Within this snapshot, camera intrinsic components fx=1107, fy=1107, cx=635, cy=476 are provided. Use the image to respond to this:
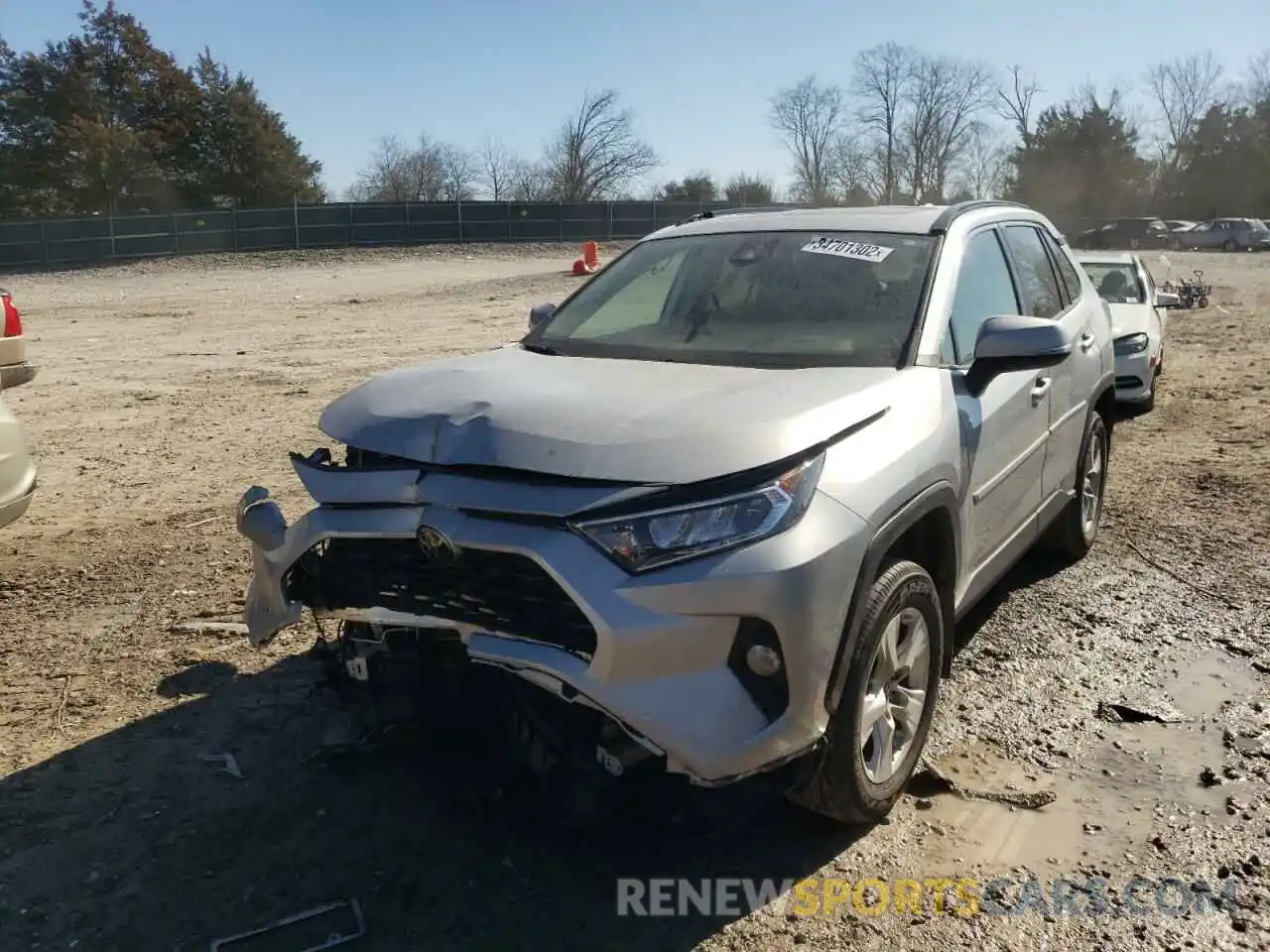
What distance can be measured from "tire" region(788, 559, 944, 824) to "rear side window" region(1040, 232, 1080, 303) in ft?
8.78

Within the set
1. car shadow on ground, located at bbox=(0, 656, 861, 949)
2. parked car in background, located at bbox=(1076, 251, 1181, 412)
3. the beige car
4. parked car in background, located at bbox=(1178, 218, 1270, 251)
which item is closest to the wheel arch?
car shadow on ground, located at bbox=(0, 656, 861, 949)

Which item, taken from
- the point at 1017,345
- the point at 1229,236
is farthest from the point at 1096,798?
the point at 1229,236

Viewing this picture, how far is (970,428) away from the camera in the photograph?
3.66m

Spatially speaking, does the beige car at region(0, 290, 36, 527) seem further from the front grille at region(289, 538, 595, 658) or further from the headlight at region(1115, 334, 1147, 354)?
the headlight at region(1115, 334, 1147, 354)

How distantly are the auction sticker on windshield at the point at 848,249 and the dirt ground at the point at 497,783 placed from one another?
167 centimetres

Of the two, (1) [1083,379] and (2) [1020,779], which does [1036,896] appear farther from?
(1) [1083,379]

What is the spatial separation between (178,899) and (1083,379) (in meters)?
4.32

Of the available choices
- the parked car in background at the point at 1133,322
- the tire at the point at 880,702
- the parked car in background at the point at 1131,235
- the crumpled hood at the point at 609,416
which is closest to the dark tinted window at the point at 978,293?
the crumpled hood at the point at 609,416

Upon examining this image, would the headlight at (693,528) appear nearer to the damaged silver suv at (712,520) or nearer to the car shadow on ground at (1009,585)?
the damaged silver suv at (712,520)

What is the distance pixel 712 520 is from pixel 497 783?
3.76 ft

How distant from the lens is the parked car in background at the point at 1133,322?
9.77 meters

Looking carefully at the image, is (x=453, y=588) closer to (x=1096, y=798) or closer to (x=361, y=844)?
(x=361, y=844)

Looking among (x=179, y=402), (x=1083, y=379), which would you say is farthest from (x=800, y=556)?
(x=179, y=402)

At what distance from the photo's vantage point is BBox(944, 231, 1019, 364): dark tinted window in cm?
394
